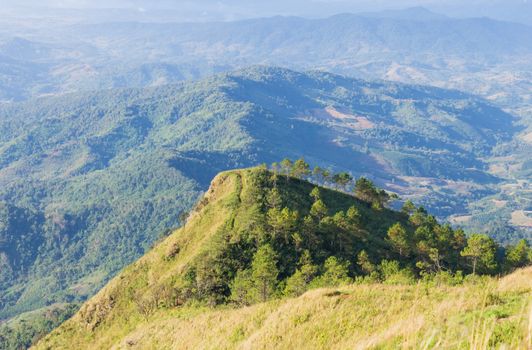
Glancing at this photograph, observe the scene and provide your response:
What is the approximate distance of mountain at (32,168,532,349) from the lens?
26.0 metres

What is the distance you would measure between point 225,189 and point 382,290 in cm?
7722

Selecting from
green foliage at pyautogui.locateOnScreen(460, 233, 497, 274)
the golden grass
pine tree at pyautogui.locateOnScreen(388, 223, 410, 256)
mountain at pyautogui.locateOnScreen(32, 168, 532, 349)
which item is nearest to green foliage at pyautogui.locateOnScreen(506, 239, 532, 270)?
green foliage at pyautogui.locateOnScreen(460, 233, 497, 274)

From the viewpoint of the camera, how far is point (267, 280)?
6494 centimetres

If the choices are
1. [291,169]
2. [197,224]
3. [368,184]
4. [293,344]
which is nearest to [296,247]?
[197,224]

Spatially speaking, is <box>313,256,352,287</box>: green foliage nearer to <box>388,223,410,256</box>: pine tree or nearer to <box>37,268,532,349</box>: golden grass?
<box>388,223,410,256</box>: pine tree

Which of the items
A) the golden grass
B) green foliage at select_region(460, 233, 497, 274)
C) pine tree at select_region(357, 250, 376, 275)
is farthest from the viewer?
green foliage at select_region(460, 233, 497, 274)

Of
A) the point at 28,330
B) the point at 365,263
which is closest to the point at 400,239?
the point at 365,263

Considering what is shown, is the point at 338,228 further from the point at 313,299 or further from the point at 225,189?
the point at 313,299

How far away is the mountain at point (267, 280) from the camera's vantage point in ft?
85.1

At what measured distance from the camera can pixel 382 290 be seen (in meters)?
32.8

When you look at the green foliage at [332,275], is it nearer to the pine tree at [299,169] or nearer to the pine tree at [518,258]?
the pine tree at [518,258]

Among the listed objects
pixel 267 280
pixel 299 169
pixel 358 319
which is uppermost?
pixel 358 319

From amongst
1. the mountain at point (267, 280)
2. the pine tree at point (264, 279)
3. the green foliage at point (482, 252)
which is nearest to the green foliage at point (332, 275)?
the mountain at point (267, 280)

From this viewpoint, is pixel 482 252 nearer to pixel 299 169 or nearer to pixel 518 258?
pixel 518 258
